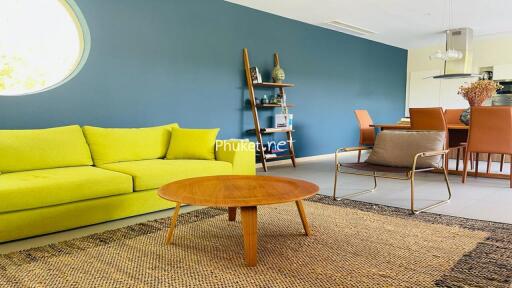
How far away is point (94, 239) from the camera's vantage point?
2.58 meters

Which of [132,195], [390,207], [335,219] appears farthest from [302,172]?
[132,195]

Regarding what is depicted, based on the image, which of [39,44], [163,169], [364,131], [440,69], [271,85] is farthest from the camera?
[440,69]

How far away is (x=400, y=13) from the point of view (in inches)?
237

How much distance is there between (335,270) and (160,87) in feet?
11.1

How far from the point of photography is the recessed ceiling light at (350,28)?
6.55m

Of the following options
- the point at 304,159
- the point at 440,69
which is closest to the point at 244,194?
the point at 304,159

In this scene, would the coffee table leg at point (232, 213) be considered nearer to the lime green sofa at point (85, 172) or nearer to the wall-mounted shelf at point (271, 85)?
the lime green sofa at point (85, 172)

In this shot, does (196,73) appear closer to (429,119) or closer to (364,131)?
(364,131)

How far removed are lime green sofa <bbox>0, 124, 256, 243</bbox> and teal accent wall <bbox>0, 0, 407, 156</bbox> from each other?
22.2 inches

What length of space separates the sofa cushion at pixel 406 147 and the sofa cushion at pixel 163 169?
59.9 inches

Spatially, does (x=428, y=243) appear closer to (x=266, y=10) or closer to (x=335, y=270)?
(x=335, y=270)

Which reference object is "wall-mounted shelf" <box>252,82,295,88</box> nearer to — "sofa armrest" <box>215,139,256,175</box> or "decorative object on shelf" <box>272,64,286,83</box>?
"decorative object on shelf" <box>272,64,286,83</box>

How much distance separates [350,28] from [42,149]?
5.53m

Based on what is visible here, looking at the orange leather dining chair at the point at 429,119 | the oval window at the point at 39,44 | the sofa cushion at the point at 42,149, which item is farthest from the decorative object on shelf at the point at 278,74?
the sofa cushion at the point at 42,149
